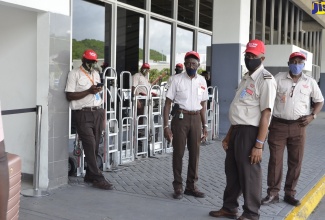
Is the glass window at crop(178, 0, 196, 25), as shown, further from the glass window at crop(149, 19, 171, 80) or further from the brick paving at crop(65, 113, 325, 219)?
the brick paving at crop(65, 113, 325, 219)

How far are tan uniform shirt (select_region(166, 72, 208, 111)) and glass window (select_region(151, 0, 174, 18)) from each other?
6.35 meters

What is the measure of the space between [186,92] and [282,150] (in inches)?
59.2

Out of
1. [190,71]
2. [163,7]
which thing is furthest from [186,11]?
[190,71]

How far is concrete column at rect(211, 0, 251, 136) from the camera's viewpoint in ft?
37.8

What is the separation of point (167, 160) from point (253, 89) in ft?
13.1

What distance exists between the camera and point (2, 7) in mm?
5930

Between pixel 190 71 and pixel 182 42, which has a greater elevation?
pixel 182 42

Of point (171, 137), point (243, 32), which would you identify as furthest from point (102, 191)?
point (243, 32)

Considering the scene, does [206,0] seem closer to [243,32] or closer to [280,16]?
[243,32]

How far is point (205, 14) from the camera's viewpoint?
49.2 feet

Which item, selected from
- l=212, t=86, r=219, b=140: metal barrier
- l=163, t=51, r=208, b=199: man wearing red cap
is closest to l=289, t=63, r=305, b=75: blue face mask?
l=163, t=51, r=208, b=199: man wearing red cap

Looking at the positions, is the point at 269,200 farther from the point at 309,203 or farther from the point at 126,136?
the point at 126,136

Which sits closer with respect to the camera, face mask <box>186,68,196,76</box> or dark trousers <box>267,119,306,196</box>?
dark trousers <box>267,119,306,196</box>

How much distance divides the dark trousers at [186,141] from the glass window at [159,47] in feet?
20.5
